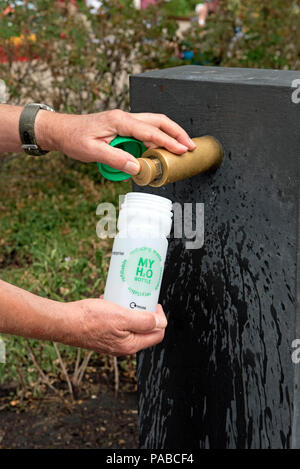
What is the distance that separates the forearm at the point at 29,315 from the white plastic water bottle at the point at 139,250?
0.14m

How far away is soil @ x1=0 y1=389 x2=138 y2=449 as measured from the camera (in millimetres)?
2535

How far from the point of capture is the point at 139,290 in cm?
146

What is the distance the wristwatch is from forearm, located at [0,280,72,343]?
1.40ft

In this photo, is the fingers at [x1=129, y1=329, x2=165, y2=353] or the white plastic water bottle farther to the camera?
the fingers at [x1=129, y1=329, x2=165, y2=353]

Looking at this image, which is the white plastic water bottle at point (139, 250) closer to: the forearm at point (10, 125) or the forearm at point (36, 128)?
the forearm at point (36, 128)

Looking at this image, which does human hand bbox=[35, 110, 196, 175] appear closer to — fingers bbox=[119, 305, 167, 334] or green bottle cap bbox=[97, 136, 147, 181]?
green bottle cap bbox=[97, 136, 147, 181]

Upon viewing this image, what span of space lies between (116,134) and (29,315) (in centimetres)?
47

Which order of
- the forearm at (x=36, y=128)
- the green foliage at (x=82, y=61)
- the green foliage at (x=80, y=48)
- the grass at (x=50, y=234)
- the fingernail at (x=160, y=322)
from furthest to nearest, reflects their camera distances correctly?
the green foliage at (x=80, y=48), the green foliage at (x=82, y=61), the grass at (x=50, y=234), the forearm at (x=36, y=128), the fingernail at (x=160, y=322)

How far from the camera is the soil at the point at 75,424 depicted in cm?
254

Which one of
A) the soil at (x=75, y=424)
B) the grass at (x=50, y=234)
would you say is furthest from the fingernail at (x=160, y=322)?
the grass at (x=50, y=234)

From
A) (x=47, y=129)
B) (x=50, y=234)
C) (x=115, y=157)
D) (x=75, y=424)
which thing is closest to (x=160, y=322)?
(x=115, y=157)

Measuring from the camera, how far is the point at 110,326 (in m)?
1.48

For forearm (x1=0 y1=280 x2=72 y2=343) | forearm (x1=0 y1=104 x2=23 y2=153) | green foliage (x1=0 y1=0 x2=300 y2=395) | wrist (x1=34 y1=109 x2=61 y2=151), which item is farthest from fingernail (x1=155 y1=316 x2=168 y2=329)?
green foliage (x1=0 y1=0 x2=300 y2=395)

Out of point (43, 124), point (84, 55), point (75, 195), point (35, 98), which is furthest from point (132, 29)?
point (43, 124)
